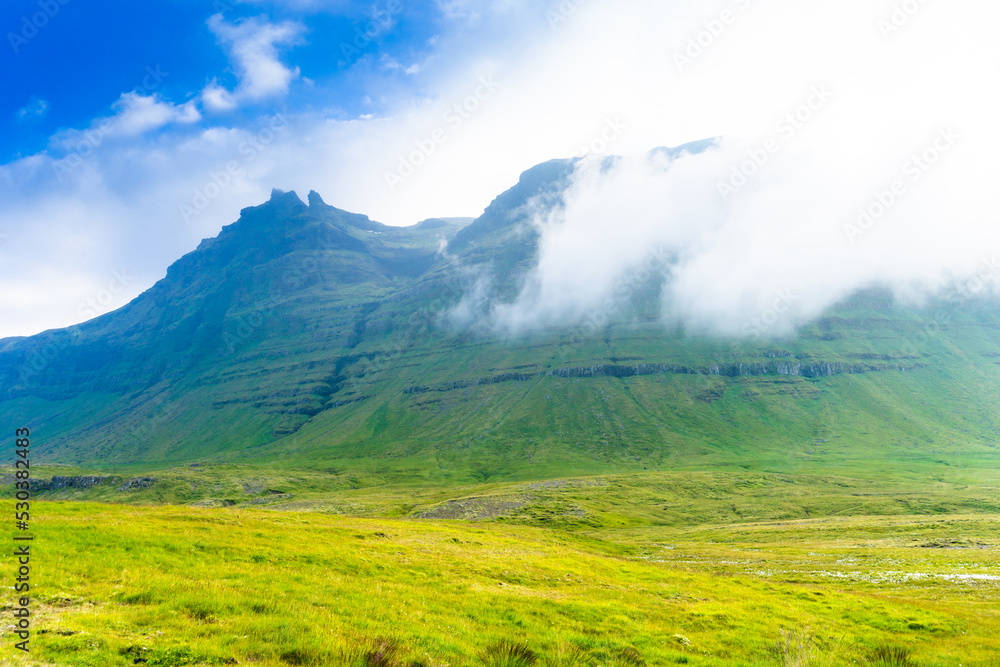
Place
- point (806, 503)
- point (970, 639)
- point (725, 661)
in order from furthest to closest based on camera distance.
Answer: point (806, 503) → point (970, 639) → point (725, 661)

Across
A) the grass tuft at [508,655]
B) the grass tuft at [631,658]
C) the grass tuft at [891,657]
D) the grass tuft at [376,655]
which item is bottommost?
the grass tuft at [891,657]

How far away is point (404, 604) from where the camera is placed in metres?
20.7

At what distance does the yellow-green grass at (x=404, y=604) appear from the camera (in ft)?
45.3

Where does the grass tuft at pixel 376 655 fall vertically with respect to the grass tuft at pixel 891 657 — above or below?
above

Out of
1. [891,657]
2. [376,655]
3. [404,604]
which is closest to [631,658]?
[376,655]

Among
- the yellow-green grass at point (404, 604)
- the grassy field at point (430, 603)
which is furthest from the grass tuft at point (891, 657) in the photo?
the yellow-green grass at point (404, 604)

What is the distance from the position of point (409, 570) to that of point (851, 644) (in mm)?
22418

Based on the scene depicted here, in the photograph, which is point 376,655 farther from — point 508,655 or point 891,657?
point 891,657

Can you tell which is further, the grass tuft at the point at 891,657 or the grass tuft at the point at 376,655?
the grass tuft at the point at 891,657

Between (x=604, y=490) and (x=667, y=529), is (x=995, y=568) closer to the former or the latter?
(x=667, y=529)

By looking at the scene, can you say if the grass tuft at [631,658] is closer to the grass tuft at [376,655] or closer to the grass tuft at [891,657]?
the grass tuft at [376,655]

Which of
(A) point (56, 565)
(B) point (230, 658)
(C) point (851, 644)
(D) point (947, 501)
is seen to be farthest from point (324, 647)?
(D) point (947, 501)

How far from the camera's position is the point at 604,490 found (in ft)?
559

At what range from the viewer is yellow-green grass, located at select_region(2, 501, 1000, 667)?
13.8 metres
